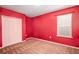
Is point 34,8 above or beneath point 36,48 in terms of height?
above

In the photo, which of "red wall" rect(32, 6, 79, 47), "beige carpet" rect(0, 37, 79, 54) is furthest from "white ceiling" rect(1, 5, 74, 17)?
"beige carpet" rect(0, 37, 79, 54)

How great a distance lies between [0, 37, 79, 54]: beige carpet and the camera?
133 cm

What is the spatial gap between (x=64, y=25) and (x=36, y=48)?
658 millimetres

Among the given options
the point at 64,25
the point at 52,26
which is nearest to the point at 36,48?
the point at 52,26

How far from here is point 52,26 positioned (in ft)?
4.78

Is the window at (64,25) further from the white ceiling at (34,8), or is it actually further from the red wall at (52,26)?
the white ceiling at (34,8)

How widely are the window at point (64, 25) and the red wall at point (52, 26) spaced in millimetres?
55

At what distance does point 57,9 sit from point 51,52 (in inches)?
29.8

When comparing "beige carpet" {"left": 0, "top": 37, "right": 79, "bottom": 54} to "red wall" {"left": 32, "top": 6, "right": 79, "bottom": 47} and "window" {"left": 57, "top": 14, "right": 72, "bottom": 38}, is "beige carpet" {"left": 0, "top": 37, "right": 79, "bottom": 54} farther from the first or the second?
"window" {"left": 57, "top": 14, "right": 72, "bottom": 38}

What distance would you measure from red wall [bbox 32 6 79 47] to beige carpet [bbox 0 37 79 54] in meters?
0.10

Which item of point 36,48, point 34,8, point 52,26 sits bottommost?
point 36,48

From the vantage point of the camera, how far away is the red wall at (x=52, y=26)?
1.36 meters

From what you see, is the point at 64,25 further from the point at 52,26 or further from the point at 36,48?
the point at 36,48
